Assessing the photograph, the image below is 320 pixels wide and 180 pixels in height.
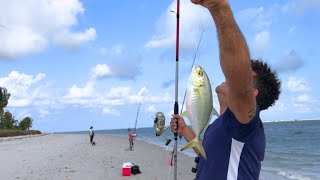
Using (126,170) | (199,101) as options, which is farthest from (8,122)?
(199,101)

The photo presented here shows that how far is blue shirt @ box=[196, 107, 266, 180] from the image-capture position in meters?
2.51

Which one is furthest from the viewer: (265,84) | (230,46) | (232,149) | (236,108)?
(265,84)

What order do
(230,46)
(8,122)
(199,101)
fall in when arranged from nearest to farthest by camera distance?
(230,46), (199,101), (8,122)

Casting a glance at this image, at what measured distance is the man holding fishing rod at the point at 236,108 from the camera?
6.63 feet

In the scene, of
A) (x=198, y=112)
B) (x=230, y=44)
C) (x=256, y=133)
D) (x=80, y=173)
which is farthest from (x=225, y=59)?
(x=80, y=173)

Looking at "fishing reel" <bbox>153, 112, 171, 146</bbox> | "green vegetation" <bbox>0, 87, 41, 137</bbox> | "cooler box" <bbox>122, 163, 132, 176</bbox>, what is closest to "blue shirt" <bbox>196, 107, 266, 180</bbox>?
"fishing reel" <bbox>153, 112, 171, 146</bbox>

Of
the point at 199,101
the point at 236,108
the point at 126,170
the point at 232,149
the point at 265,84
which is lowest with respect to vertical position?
the point at 126,170

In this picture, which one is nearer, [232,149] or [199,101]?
[232,149]

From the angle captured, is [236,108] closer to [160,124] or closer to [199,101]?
[199,101]

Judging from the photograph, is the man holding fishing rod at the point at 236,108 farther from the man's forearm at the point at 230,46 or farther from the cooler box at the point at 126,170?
the cooler box at the point at 126,170

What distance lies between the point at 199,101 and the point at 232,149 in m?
0.53

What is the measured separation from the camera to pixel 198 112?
10.2 ft

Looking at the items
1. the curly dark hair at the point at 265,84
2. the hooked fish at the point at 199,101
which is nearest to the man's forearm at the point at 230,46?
the hooked fish at the point at 199,101

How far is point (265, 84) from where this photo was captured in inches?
125
